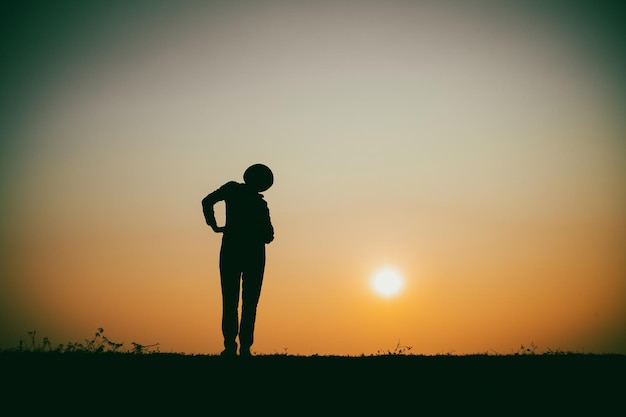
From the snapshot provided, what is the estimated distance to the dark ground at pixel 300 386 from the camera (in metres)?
4.70

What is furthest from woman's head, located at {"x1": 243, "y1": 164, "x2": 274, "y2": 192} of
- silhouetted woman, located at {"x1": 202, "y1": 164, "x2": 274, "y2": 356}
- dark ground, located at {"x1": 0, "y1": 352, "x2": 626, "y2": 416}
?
dark ground, located at {"x1": 0, "y1": 352, "x2": 626, "y2": 416}

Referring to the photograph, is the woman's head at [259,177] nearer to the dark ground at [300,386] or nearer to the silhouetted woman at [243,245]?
the silhouetted woman at [243,245]

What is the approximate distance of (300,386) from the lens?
18.0 ft

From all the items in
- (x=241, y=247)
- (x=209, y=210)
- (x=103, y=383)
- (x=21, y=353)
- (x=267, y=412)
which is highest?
(x=209, y=210)

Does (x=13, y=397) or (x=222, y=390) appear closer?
(x=13, y=397)

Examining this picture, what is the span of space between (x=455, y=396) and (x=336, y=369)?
1.69 metres

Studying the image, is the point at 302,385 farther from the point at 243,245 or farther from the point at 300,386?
the point at 243,245

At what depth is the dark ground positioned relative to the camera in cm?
470

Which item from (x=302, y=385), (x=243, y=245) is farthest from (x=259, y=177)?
(x=302, y=385)

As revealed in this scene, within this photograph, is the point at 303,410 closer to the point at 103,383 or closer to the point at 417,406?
the point at 417,406

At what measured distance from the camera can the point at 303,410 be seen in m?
4.64

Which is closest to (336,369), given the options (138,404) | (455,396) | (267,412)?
(455,396)

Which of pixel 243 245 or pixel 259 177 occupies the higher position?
pixel 259 177

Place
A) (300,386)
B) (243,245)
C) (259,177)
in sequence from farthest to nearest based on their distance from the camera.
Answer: (259,177) < (243,245) < (300,386)
